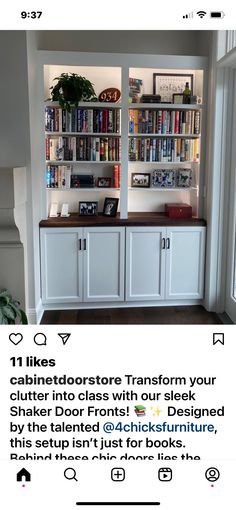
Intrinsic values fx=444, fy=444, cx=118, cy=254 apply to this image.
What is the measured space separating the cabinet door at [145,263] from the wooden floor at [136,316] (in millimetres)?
143

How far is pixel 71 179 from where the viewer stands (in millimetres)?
3811

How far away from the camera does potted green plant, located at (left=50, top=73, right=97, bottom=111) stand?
3454 mm

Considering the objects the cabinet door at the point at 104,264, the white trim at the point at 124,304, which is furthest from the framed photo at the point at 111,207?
the white trim at the point at 124,304

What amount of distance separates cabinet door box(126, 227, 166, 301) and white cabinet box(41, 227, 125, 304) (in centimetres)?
7

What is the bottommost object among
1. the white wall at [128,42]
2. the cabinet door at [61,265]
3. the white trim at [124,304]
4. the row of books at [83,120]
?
the white trim at [124,304]

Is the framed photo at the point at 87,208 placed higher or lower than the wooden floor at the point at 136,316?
higher

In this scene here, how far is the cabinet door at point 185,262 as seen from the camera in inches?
145

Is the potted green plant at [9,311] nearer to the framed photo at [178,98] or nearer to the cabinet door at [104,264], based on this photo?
the cabinet door at [104,264]

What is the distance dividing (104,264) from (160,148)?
43.6 inches
